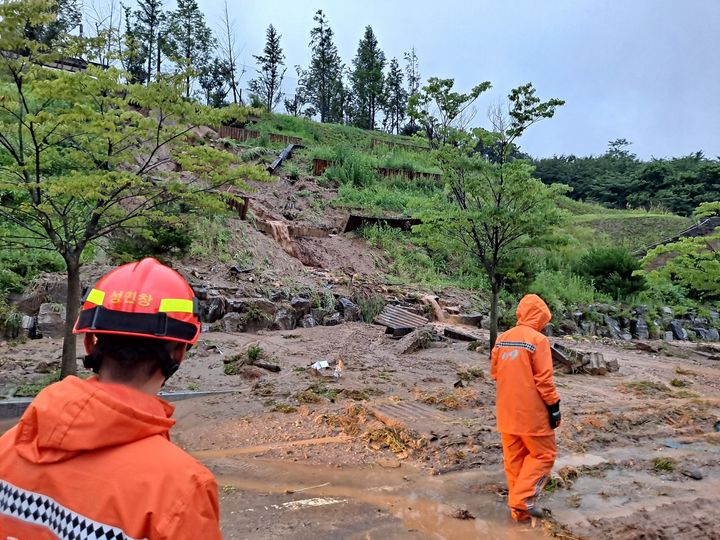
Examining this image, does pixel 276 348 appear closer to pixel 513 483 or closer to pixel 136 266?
pixel 513 483

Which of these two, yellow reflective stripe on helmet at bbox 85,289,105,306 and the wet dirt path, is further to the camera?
the wet dirt path

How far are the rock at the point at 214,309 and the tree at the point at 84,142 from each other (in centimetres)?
461

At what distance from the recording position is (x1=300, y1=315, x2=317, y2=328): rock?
44.9 feet

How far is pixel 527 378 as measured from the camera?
4.42 m

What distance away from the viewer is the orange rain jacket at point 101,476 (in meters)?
1.10

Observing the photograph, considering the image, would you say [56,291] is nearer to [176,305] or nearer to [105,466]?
[176,305]

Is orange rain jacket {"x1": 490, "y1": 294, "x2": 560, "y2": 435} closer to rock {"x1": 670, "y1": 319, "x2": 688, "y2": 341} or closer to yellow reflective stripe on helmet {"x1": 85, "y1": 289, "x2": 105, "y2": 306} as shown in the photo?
yellow reflective stripe on helmet {"x1": 85, "y1": 289, "x2": 105, "y2": 306}

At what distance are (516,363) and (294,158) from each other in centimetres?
2456

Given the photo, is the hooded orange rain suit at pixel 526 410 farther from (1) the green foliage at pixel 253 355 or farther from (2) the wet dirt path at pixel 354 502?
(1) the green foliage at pixel 253 355

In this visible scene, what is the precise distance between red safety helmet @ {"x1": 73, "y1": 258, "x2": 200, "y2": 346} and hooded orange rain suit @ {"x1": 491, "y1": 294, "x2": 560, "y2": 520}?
365cm

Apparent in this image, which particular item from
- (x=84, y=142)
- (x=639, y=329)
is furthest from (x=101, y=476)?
(x=639, y=329)

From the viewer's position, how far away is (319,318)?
14.1m

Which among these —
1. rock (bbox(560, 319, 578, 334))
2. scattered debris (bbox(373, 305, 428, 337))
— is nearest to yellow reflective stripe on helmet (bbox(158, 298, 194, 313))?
scattered debris (bbox(373, 305, 428, 337))

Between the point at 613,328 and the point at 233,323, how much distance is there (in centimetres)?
1312
